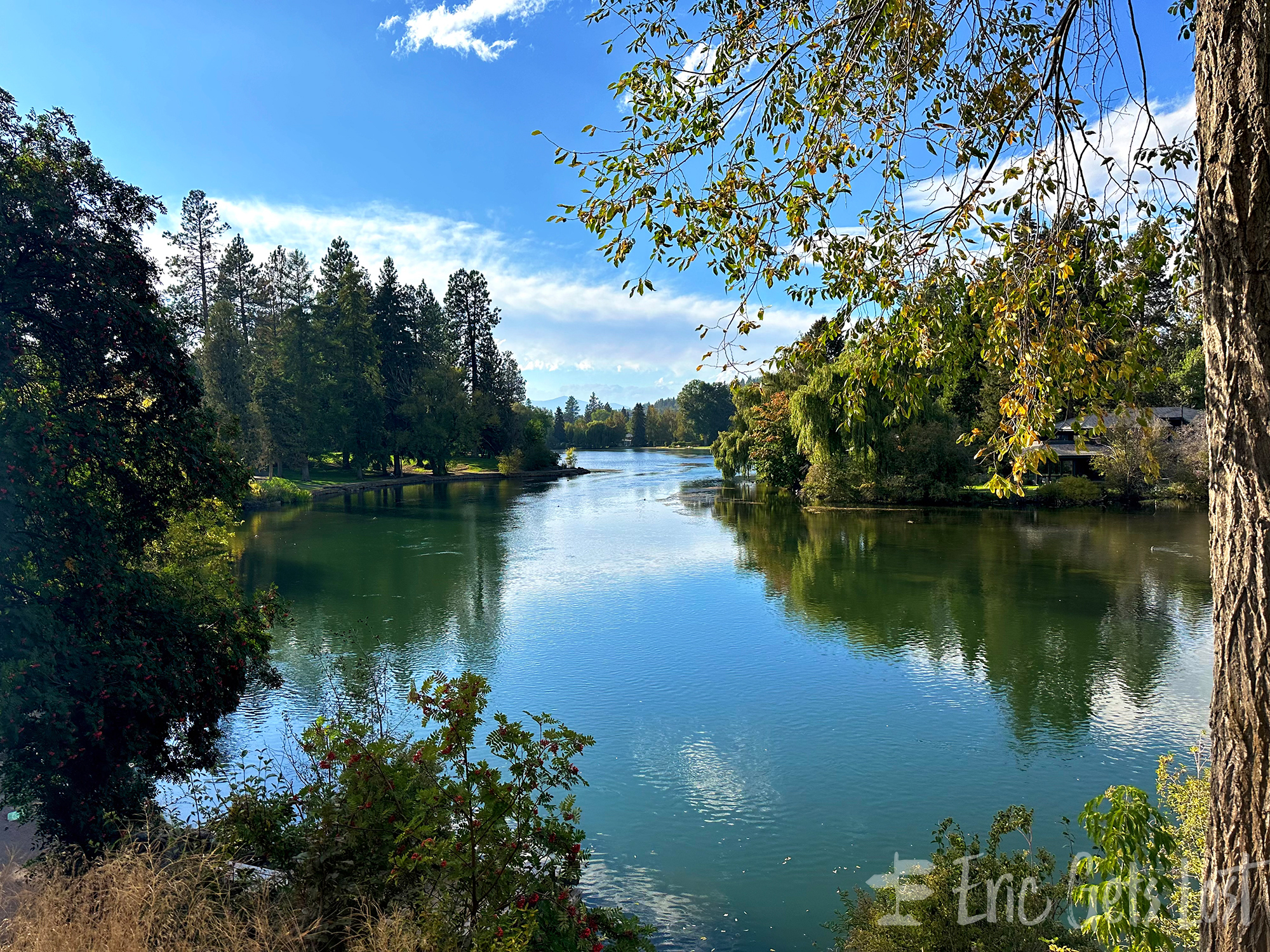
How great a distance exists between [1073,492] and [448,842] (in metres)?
32.6

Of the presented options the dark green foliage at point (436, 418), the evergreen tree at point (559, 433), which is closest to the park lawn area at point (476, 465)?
the dark green foliage at point (436, 418)

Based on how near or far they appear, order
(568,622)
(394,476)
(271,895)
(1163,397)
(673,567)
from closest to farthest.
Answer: (271,895), (568,622), (673,567), (1163,397), (394,476)

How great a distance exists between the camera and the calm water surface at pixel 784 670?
7020mm

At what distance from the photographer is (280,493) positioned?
36531 mm

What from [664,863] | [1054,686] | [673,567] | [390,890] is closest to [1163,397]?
[673,567]

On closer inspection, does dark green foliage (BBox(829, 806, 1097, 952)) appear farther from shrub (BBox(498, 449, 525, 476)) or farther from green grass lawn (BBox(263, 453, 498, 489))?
shrub (BBox(498, 449, 525, 476))

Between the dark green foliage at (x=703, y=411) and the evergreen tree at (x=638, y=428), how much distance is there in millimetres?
7090

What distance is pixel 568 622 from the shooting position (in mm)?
15078

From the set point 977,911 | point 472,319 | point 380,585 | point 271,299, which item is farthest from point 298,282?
point 977,911

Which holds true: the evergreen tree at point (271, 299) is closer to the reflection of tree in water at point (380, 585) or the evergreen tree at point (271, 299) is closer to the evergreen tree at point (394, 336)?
the evergreen tree at point (394, 336)

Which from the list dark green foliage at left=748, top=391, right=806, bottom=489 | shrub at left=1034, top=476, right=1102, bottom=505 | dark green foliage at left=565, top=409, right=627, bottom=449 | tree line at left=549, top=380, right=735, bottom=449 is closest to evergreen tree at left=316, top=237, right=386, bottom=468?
dark green foliage at left=748, top=391, right=806, bottom=489

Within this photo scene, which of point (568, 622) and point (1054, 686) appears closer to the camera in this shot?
point (1054, 686)

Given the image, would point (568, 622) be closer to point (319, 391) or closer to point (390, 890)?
point (390, 890)

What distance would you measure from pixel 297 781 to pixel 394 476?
1688 inches
